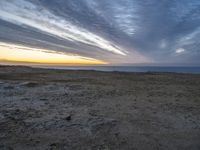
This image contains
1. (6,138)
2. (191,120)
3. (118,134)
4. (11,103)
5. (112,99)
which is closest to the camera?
(6,138)

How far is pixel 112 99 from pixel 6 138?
17.7 ft

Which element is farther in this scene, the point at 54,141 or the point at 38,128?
the point at 38,128

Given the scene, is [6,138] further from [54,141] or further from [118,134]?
[118,134]

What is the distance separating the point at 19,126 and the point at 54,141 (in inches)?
57.7

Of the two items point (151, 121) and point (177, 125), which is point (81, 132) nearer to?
point (151, 121)

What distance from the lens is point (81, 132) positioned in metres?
4.63

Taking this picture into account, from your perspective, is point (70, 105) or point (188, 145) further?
point (70, 105)

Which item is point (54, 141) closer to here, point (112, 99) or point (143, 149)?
point (143, 149)

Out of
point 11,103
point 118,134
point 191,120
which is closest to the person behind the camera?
point 118,134

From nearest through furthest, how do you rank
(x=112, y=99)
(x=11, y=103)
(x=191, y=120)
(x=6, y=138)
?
(x=6, y=138), (x=191, y=120), (x=11, y=103), (x=112, y=99)

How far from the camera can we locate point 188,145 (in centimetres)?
411

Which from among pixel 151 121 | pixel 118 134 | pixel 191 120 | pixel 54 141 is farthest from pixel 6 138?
pixel 191 120

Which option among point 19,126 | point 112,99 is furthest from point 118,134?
point 112,99

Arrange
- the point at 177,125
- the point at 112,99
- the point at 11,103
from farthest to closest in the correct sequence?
the point at 112,99, the point at 11,103, the point at 177,125
